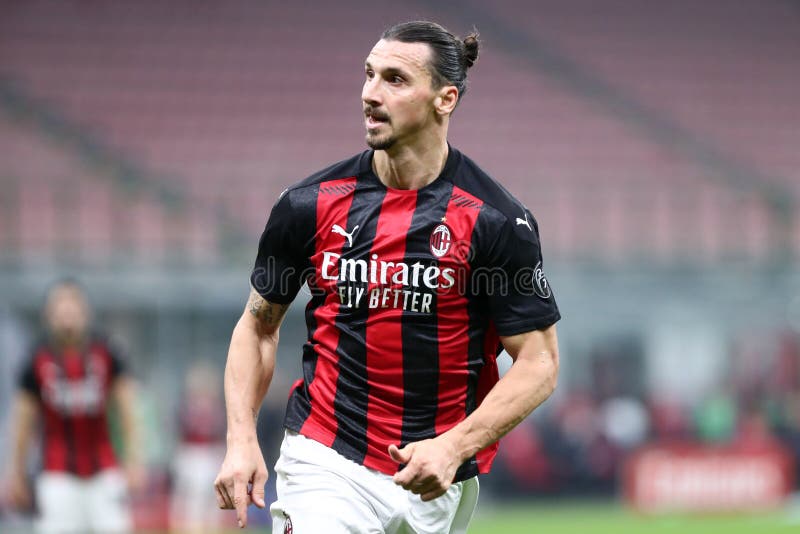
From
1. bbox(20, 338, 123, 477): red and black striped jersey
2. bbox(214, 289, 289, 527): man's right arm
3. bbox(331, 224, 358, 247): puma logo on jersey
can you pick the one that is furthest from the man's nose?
bbox(20, 338, 123, 477): red and black striped jersey

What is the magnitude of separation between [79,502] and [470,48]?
18.5ft

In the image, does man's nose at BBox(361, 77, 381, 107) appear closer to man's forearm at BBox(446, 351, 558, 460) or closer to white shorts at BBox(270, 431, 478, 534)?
man's forearm at BBox(446, 351, 558, 460)

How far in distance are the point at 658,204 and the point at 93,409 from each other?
35.5 ft

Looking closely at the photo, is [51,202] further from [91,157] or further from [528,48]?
[528,48]

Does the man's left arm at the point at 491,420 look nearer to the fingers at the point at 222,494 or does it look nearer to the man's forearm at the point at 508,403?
the man's forearm at the point at 508,403

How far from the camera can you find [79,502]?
8.74 metres

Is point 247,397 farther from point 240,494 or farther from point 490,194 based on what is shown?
point 490,194

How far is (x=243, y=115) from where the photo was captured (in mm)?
18812

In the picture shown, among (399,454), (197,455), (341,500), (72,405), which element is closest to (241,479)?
(341,500)

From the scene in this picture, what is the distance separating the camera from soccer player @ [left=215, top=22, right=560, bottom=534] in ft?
12.8

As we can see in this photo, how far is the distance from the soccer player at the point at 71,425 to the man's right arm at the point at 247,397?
4.70m

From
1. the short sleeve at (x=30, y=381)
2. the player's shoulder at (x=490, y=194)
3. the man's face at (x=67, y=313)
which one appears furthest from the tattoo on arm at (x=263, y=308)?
the short sleeve at (x=30, y=381)

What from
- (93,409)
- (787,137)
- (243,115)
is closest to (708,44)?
(787,137)

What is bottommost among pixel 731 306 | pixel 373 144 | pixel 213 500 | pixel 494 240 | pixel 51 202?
pixel 213 500
